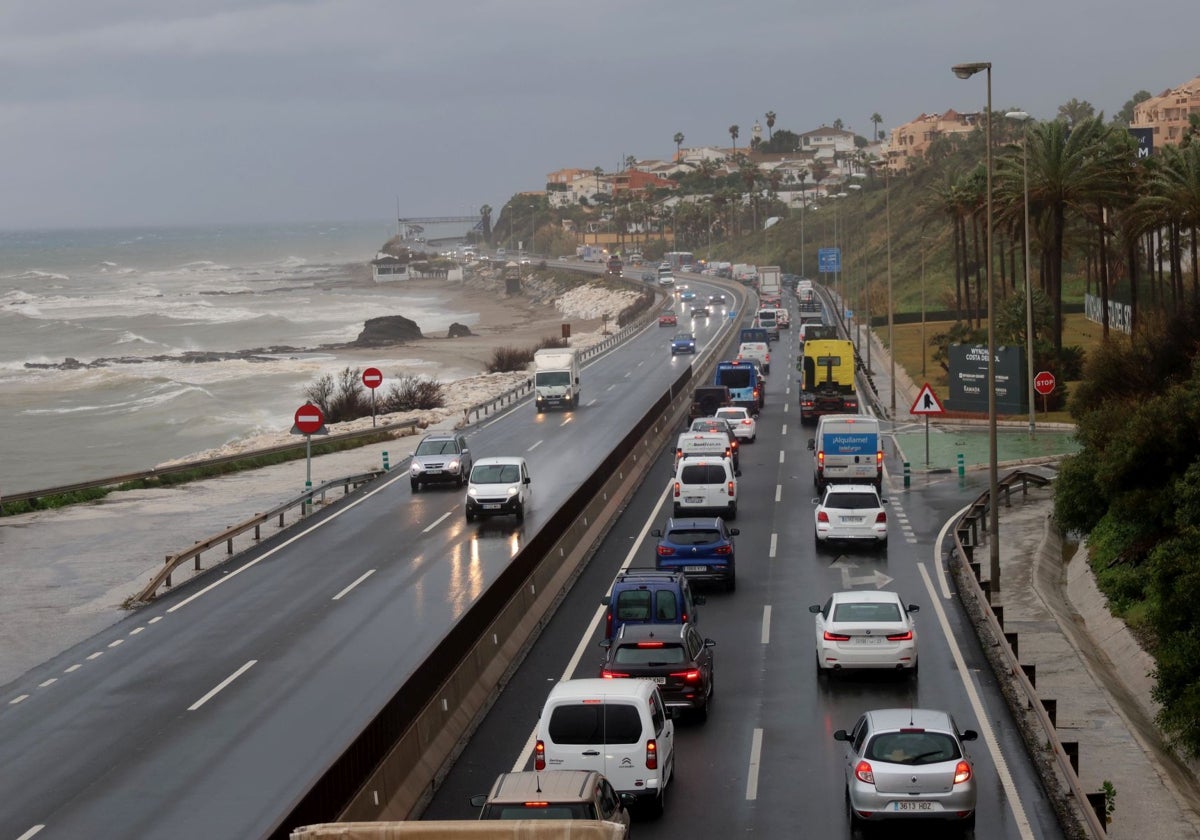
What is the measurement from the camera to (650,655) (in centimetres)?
2059

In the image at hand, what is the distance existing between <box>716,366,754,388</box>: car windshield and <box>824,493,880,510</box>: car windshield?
27.3 m

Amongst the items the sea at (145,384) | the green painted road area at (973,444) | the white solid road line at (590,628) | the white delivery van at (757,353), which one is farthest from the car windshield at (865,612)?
the white delivery van at (757,353)

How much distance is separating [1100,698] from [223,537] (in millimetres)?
20722

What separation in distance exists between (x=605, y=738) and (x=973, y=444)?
132 ft

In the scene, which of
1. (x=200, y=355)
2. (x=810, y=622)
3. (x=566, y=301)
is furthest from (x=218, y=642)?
(x=566, y=301)

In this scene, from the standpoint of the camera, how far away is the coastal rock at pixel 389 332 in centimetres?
14350

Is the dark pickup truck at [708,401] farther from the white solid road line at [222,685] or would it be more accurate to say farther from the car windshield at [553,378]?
the white solid road line at [222,685]

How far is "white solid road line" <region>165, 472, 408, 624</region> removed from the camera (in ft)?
104

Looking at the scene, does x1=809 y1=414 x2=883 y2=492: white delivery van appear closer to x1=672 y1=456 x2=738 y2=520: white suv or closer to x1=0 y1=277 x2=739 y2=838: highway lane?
x1=672 y1=456 x2=738 y2=520: white suv

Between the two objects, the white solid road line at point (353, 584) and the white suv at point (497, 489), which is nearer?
the white solid road line at point (353, 584)

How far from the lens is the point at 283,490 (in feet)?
163

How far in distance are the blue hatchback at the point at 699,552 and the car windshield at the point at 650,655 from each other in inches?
364

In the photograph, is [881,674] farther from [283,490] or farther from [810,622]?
[283,490]

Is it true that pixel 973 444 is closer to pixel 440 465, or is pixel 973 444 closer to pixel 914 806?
pixel 440 465
